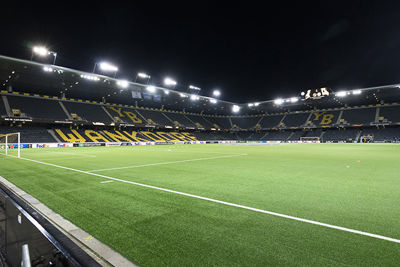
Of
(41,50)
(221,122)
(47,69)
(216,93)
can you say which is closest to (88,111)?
(47,69)

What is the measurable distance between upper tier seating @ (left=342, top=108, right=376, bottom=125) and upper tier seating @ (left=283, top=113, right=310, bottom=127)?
35.8ft

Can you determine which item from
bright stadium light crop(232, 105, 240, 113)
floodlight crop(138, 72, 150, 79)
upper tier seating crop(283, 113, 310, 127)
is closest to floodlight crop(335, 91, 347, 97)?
upper tier seating crop(283, 113, 310, 127)

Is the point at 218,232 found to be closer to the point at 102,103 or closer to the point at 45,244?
the point at 45,244

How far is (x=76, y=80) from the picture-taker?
131 feet

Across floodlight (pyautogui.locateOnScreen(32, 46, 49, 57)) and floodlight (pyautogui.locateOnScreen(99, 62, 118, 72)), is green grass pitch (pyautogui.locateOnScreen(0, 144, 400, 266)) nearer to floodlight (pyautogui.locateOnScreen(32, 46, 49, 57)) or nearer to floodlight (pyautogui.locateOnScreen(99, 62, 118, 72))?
floodlight (pyautogui.locateOnScreen(32, 46, 49, 57))

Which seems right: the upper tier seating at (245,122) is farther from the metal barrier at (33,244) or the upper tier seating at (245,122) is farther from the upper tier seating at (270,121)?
the metal barrier at (33,244)

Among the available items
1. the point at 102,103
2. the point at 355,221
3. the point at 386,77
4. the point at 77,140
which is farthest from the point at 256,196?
the point at 386,77

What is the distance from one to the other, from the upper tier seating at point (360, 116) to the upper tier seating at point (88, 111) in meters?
65.5

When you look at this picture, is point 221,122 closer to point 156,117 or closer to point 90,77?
point 156,117

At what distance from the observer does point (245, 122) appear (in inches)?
3310

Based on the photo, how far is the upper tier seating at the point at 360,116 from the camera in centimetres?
5770

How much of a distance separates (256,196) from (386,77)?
59.6 m

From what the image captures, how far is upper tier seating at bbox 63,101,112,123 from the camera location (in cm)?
4491

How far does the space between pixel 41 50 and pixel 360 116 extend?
7561 cm
